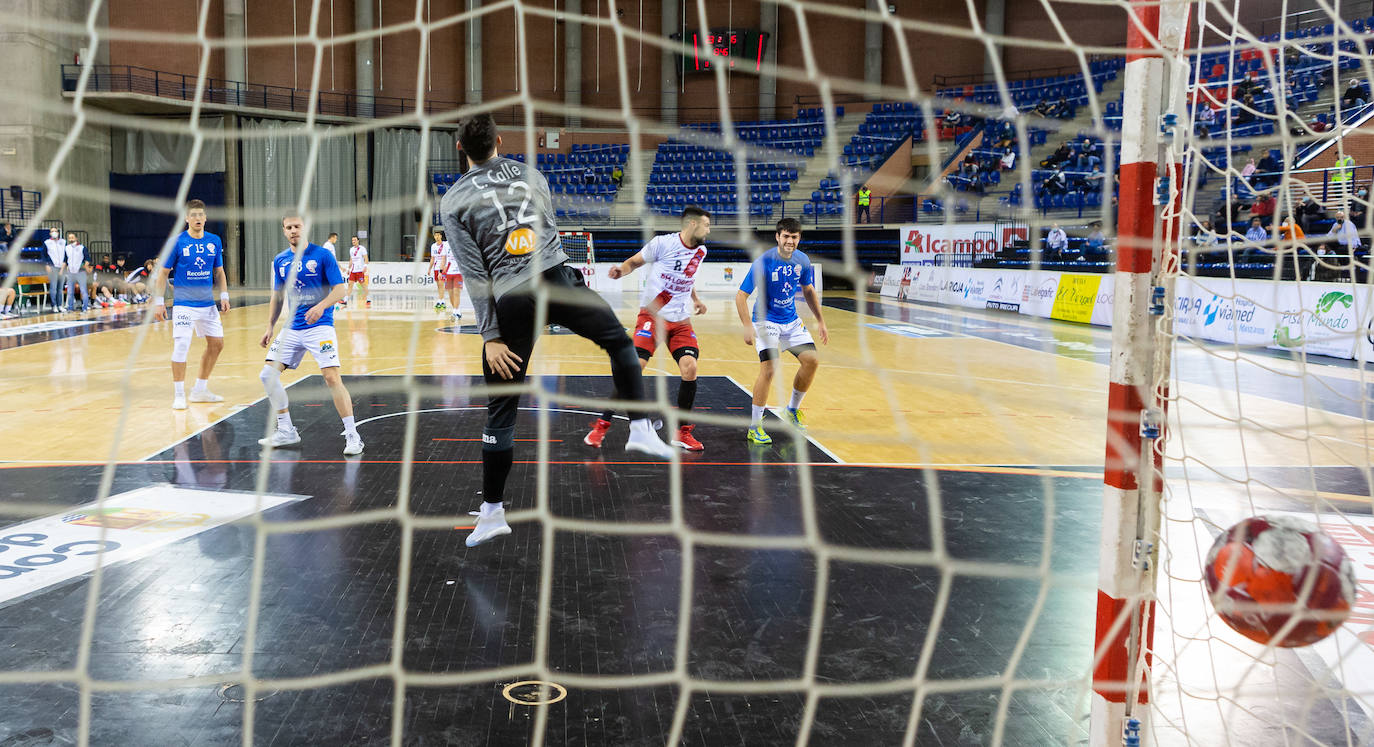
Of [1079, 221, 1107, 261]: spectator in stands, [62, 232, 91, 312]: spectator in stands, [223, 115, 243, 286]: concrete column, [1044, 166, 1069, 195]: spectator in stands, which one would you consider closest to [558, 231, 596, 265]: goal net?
[223, 115, 243, 286]: concrete column

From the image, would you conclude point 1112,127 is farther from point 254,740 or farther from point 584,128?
point 254,740

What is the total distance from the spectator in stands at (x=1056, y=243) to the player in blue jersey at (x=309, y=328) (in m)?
15.9

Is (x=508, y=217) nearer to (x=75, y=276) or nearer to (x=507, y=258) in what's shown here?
(x=507, y=258)

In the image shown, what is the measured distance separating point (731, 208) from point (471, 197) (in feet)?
73.4

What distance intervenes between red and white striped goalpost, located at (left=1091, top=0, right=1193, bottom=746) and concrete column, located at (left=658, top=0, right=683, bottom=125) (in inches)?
1053

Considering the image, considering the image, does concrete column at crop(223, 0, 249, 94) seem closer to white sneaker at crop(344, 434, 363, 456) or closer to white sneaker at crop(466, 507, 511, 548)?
white sneaker at crop(344, 434, 363, 456)

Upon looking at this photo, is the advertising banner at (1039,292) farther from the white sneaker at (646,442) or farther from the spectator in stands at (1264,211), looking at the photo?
the white sneaker at (646,442)

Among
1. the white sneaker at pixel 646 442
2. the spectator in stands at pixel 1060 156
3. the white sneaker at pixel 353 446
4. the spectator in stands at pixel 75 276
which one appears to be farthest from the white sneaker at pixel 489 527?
the spectator in stands at pixel 1060 156

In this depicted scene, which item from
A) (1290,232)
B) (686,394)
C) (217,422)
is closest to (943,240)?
(686,394)

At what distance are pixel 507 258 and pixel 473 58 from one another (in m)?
26.1

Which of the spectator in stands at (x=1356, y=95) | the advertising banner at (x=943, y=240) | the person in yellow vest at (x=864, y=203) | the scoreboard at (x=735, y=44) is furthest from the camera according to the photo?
the scoreboard at (x=735, y=44)

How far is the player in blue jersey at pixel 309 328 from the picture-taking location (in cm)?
626

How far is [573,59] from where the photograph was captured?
92.2ft

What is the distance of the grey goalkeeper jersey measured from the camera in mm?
3719
